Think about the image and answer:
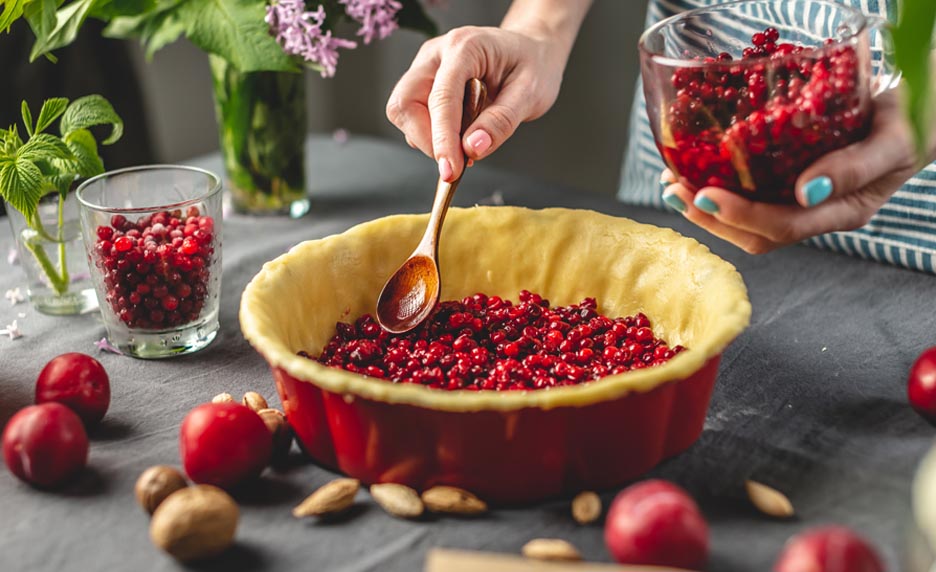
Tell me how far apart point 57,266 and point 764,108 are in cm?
102

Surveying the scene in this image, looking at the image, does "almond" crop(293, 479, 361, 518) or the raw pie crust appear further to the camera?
the raw pie crust

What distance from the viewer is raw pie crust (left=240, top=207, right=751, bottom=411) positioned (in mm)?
1061

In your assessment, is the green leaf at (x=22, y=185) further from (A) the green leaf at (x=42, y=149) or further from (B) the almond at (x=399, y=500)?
(B) the almond at (x=399, y=500)

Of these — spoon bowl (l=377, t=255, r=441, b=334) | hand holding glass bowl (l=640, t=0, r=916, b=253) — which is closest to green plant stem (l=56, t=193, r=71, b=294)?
spoon bowl (l=377, t=255, r=441, b=334)

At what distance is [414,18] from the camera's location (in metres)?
1.59

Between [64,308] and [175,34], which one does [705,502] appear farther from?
[175,34]

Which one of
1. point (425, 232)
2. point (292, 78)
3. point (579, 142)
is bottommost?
point (579, 142)

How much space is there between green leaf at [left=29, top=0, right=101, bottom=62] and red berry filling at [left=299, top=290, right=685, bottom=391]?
587 millimetres

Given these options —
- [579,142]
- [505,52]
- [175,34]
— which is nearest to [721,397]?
[505,52]

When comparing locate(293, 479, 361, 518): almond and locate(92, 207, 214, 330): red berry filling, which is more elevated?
locate(92, 207, 214, 330): red berry filling

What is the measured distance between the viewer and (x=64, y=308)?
4.44ft

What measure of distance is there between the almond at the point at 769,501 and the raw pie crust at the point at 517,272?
150mm

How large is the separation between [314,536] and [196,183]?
0.65 metres

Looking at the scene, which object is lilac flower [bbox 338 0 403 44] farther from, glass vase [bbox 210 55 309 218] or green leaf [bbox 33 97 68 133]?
green leaf [bbox 33 97 68 133]
